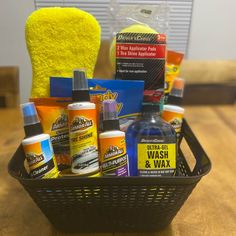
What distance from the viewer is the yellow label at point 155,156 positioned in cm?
42

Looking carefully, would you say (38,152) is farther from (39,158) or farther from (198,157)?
(198,157)

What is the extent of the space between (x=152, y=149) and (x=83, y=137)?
0.10 meters

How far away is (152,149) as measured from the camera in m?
0.43

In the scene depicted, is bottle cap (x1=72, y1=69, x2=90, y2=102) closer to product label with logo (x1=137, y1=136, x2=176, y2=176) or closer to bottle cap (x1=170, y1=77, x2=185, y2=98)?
product label with logo (x1=137, y1=136, x2=176, y2=176)

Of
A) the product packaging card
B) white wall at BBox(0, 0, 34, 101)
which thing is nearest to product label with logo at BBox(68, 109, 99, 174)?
the product packaging card

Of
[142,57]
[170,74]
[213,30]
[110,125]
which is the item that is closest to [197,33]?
[213,30]

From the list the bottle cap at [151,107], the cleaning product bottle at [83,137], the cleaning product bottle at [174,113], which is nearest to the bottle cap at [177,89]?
the cleaning product bottle at [174,113]

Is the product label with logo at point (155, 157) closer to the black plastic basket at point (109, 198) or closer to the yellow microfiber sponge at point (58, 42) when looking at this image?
the black plastic basket at point (109, 198)

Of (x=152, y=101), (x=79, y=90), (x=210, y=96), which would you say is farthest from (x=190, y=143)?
(x=210, y=96)

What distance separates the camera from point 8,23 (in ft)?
2.79

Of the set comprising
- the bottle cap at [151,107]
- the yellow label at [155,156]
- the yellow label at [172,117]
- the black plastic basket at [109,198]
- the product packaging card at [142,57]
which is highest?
the product packaging card at [142,57]

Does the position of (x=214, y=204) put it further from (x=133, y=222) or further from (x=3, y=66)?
(x=3, y=66)

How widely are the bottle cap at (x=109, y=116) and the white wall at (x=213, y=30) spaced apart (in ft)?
2.37

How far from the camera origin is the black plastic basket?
1.19ft
